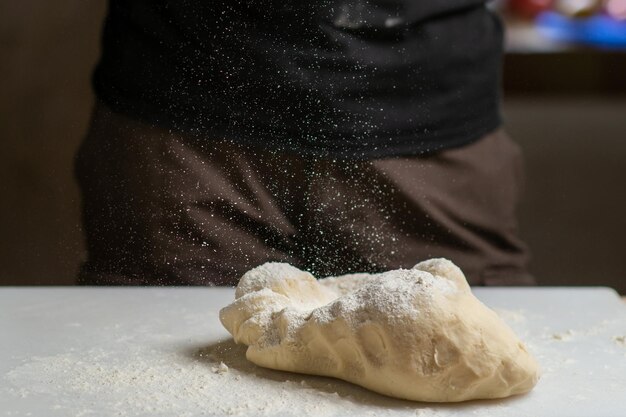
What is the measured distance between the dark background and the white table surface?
0.38ft

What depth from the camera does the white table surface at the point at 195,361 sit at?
66 centimetres

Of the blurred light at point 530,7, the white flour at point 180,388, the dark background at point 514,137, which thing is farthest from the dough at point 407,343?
the blurred light at point 530,7

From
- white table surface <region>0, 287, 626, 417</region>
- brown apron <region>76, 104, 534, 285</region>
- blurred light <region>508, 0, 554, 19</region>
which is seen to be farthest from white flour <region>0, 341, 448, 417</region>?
blurred light <region>508, 0, 554, 19</region>

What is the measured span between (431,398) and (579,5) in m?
1.41

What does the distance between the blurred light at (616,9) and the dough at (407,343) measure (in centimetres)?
131

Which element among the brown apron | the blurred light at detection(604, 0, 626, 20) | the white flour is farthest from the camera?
the blurred light at detection(604, 0, 626, 20)

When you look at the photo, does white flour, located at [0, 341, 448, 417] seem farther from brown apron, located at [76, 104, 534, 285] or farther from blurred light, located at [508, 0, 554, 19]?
blurred light, located at [508, 0, 554, 19]

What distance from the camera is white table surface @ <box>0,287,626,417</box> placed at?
659mm

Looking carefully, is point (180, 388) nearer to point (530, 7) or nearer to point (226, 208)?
point (226, 208)

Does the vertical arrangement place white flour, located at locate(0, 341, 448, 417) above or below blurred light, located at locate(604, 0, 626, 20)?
above

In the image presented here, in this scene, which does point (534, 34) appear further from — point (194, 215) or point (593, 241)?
point (194, 215)

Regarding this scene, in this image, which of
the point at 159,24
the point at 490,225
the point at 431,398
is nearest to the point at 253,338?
the point at 431,398

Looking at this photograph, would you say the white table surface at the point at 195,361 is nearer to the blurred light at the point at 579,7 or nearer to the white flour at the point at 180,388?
the white flour at the point at 180,388

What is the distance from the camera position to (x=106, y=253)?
983 mm
